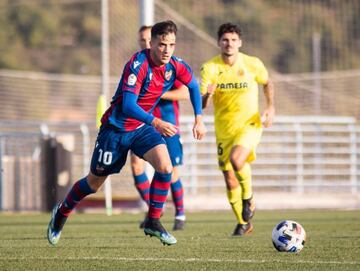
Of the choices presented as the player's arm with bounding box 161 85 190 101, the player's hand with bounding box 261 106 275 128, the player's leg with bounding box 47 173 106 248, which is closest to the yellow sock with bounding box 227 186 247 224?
the player's hand with bounding box 261 106 275 128

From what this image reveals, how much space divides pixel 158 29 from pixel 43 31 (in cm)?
4205

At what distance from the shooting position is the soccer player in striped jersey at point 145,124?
29.1 feet

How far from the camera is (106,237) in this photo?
10.4 metres

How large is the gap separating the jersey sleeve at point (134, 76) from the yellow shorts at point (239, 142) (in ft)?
8.13

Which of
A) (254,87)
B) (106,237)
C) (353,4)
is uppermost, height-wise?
(353,4)

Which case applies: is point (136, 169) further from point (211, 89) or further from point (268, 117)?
point (268, 117)

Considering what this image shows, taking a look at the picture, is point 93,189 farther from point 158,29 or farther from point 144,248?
point 158,29

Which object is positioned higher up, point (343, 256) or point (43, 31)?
point (43, 31)

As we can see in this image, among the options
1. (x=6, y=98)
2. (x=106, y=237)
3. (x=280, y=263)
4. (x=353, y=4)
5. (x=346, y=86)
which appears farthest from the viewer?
(x=353, y=4)

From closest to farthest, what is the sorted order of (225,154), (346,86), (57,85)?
1. (225,154)
2. (346,86)
3. (57,85)

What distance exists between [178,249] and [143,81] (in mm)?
1455

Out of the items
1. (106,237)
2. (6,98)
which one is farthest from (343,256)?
(6,98)

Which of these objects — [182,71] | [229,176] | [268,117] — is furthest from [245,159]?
[182,71]

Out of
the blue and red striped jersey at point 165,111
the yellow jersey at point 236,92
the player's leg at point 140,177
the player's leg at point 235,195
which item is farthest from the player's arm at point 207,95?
the player's leg at point 140,177
